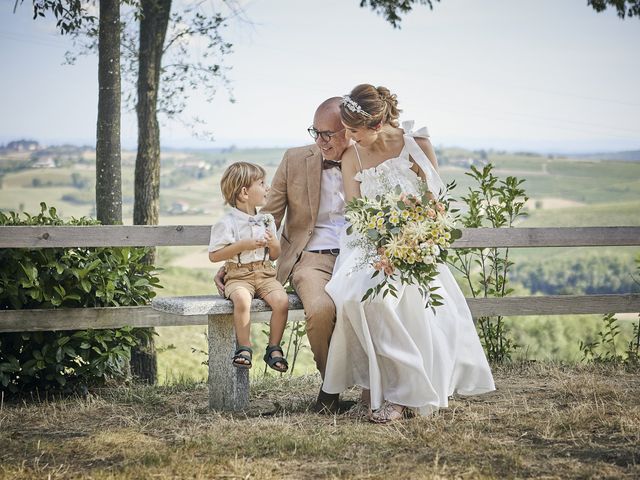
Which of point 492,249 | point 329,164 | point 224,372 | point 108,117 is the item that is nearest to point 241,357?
point 224,372

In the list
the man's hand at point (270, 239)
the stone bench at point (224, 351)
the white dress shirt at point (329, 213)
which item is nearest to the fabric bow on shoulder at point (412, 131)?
the white dress shirt at point (329, 213)

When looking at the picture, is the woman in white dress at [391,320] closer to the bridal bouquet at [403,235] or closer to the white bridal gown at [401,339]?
the white bridal gown at [401,339]

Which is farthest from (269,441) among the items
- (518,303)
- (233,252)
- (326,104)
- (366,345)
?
(518,303)

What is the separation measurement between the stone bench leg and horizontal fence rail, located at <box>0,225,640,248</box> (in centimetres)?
101

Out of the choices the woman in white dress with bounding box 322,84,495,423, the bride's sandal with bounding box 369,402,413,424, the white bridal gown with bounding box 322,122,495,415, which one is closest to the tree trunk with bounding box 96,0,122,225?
the woman in white dress with bounding box 322,84,495,423

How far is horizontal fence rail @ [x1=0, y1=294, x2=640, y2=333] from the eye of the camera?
484 cm

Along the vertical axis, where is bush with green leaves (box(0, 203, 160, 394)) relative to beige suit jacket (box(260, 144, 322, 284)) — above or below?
below

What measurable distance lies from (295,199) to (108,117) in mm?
2420

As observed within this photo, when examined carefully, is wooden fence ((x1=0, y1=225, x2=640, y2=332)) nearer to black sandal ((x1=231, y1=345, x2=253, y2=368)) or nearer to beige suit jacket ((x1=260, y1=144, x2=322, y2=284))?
black sandal ((x1=231, y1=345, x2=253, y2=368))

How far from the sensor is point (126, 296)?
19.8 ft

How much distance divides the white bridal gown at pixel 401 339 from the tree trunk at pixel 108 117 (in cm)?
270

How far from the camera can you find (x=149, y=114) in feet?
24.8

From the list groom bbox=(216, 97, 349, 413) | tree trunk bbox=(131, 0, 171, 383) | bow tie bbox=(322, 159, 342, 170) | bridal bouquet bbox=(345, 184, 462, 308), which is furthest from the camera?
tree trunk bbox=(131, 0, 171, 383)

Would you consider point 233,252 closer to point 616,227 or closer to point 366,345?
point 366,345
